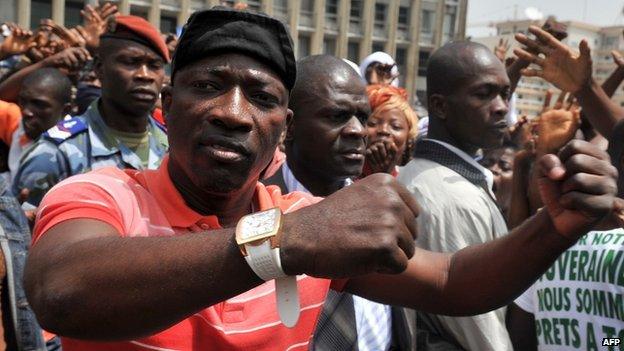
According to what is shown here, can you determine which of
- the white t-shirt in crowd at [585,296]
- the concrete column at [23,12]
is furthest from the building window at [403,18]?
the white t-shirt in crowd at [585,296]

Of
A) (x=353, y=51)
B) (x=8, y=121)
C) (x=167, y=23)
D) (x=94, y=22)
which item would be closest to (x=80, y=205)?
(x=8, y=121)

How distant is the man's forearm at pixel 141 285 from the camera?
156 centimetres

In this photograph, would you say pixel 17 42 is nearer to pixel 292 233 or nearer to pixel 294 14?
pixel 292 233

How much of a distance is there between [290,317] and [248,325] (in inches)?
14.4

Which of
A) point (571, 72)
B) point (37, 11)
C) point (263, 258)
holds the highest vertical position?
point (263, 258)

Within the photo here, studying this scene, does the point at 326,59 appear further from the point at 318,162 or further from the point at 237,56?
the point at 237,56

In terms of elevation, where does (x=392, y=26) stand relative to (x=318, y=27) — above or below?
below

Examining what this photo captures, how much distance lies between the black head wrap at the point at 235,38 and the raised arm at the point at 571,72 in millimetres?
2760

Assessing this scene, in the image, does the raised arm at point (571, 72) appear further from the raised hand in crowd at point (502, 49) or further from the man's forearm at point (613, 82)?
the raised hand in crowd at point (502, 49)

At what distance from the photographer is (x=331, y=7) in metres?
58.0

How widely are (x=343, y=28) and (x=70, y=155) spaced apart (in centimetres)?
5356

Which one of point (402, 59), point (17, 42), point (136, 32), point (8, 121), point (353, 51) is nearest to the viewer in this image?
point (136, 32)

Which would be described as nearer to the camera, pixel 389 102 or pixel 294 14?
pixel 389 102

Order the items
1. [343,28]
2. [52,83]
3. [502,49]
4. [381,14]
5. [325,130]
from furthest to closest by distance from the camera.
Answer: [381,14] → [343,28] → [502,49] → [52,83] → [325,130]
